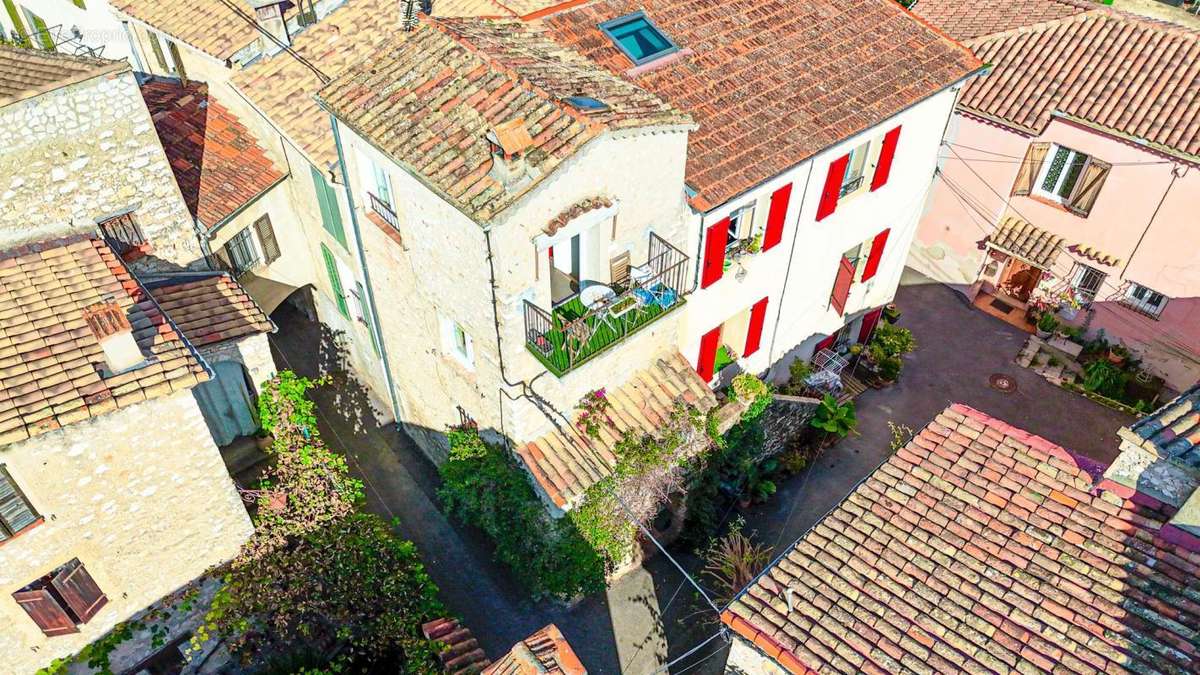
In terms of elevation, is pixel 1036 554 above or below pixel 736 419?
above

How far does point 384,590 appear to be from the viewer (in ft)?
54.6

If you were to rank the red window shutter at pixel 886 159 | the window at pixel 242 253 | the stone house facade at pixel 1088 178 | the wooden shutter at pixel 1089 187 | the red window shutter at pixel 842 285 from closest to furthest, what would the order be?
the red window shutter at pixel 886 159, the window at pixel 242 253, the red window shutter at pixel 842 285, the stone house facade at pixel 1088 178, the wooden shutter at pixel 1089 187

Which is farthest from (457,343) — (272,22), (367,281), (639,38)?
(272,22)

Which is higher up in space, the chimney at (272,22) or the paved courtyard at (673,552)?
the chimney at (272,22)

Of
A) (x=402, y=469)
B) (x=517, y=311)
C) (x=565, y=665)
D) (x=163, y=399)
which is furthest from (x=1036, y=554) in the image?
(x=402, y=469)

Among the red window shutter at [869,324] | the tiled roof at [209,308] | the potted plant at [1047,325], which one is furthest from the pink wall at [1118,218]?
the tiled roof at [209,308]

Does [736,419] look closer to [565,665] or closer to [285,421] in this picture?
[565,665]

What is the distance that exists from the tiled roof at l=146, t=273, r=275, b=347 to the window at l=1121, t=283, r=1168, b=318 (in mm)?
25171

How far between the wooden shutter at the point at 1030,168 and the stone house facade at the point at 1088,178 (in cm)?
3

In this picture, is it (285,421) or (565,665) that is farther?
(285,421)

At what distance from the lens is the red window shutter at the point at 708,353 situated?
20859 millimetres

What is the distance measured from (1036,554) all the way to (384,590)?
12.0 m

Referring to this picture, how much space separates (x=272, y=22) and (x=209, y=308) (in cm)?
849

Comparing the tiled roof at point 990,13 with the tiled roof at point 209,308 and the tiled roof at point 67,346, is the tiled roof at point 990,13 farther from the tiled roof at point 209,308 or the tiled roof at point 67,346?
the tiled roof at point 67,346
